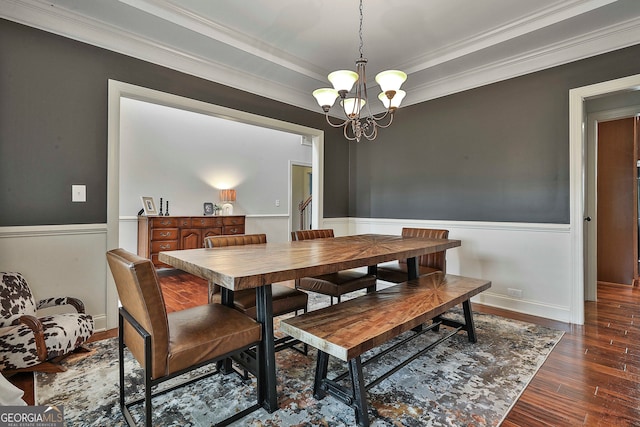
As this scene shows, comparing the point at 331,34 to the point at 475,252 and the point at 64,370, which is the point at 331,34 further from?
the point at 64,370

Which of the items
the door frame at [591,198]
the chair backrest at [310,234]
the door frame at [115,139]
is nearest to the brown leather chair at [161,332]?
the door frame at [115,139]

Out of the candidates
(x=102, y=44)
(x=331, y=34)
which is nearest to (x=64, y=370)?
(x=102, y=44)

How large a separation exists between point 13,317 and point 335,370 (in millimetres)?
2155

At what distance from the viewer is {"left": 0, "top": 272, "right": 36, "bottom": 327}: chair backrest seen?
6.73 ft

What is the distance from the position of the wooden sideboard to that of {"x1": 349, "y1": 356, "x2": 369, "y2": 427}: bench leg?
152 inches

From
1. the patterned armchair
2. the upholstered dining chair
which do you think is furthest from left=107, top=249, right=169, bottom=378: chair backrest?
the patterned armchair

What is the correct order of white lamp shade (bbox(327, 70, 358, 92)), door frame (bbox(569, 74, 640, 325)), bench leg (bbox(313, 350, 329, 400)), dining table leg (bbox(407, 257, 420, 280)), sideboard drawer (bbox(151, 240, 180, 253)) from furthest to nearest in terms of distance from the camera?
sideboard drawer (bbox(151, 240, 180, 253)), door frame (bbox(569, 74, 640, 325)), dining table leg (bbox(407, 257, 420, 280)), white lamp shade (bbox(327, 70, 358, 92)), bench leg (bbox(313, 350, 329, 400))

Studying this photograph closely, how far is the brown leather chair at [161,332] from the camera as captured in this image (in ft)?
4.12

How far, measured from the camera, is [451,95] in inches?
147

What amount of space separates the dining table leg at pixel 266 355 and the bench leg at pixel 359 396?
41cm

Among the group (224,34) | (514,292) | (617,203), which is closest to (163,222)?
(224,34)

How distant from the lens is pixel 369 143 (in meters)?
4.63

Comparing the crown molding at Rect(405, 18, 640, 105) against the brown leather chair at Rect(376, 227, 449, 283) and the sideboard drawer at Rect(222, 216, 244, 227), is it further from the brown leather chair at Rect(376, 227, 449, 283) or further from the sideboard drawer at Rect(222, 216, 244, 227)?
the sideboard drawer at Rect(222, 216, 244, 227)

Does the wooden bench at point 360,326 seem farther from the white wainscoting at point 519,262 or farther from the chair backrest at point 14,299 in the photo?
the chair backrest at point 14,299
